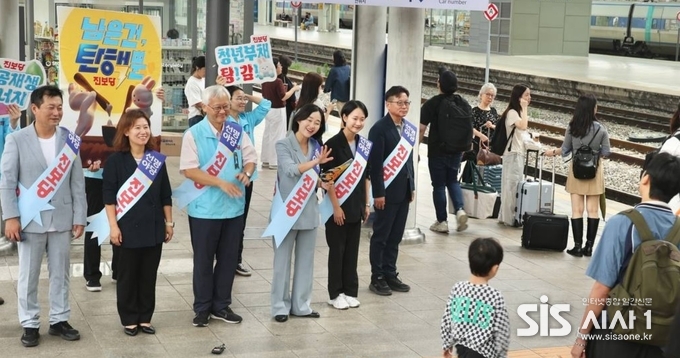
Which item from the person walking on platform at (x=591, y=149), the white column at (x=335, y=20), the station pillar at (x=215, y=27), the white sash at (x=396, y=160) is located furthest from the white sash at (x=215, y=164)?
the white column at (x=335, y=20)

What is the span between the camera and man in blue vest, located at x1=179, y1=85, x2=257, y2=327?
750cm

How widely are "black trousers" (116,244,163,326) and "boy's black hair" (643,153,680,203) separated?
3.66 metres

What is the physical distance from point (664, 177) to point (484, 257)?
0.92 meters

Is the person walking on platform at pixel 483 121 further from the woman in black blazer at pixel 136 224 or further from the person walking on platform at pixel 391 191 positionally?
the woman in black blazer at pixel 136 224

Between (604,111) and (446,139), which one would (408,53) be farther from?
(604,111)

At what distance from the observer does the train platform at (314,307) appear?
7191 mm

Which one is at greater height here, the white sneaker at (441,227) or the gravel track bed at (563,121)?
the white sneaker at (441,227)

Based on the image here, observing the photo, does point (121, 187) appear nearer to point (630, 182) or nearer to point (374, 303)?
point (374, 303)

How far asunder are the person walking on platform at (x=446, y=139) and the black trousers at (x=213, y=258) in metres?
3.86

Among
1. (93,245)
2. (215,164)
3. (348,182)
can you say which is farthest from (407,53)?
(93,245)

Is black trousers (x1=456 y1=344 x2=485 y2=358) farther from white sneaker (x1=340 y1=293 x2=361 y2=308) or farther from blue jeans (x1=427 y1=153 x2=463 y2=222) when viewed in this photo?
blue jeans (x1=427 y1=153 x2=463 y2=222)

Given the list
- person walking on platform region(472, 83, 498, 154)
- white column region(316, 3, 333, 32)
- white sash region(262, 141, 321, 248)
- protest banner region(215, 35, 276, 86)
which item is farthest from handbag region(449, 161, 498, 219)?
white column region(316, 3, 333, 32)

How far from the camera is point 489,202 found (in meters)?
12.0

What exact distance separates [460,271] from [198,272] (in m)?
2.96
